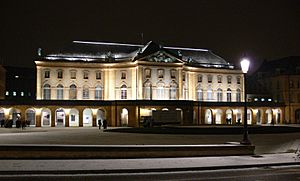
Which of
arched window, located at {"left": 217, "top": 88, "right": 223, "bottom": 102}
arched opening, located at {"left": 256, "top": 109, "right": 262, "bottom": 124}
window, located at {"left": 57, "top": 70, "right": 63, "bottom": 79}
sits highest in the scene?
window, located at {"left": 57, "top": 70, "right": 63, "bottom": 79}

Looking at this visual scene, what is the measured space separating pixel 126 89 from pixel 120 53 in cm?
1032

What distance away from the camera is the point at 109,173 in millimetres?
16500

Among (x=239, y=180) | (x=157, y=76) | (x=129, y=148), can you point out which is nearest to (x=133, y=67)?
(x=157, y=76)

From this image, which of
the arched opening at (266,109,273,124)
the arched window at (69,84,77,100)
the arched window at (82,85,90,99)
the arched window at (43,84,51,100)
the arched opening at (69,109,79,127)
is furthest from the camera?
the arched opening at (266,109,273,124)

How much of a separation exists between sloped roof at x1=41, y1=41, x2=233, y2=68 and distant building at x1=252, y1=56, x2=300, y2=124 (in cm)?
1501

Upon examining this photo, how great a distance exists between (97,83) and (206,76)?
2439cm

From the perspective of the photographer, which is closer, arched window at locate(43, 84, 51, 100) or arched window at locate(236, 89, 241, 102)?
arched window at locate(43, 84, 51, 100)

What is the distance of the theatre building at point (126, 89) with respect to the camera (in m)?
76.0

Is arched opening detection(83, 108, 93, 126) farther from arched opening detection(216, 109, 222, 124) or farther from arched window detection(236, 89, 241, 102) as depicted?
arched window detection(236, 89, 241, 102)

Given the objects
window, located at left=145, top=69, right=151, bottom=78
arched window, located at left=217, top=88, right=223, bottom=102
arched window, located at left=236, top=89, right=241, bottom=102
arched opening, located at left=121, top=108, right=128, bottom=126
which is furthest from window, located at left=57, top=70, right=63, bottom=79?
arched window, located at left=236, top=89, right=241, bottom=102

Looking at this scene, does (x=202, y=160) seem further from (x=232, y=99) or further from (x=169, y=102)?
(x=232, y=99)

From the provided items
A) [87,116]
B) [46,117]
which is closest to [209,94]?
[87,116]

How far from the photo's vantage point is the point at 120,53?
8988 cm

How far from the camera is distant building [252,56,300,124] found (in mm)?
97438
